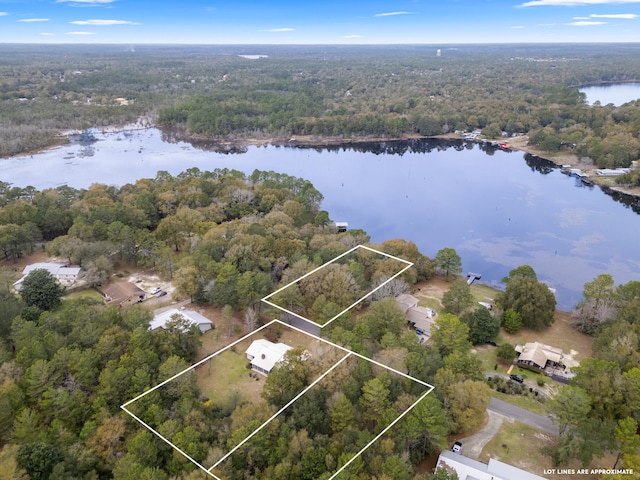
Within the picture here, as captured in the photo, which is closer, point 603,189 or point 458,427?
point 458,427

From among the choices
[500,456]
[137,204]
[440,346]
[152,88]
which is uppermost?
[152,88]

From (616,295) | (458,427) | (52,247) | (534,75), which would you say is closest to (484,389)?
(458,427)

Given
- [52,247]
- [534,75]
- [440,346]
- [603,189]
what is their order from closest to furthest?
1. [440,346]
2. [52,247]
3. [603,189]
4. [534,75]

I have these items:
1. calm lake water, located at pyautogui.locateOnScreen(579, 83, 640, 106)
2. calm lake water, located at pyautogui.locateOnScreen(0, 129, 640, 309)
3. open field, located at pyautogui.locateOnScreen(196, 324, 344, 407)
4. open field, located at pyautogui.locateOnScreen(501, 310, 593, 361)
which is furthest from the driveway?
calm lake water, located at pyautogui.locateOnScreen(579, 83, 640, 106)

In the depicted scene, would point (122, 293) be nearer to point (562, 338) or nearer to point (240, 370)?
point (240, 370)

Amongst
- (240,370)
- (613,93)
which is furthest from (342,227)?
(613,93)

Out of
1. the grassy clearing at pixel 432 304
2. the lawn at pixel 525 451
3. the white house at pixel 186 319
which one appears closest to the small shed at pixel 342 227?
the grassy clearing at pixel 432 304

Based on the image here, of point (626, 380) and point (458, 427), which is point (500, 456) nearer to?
point (458, 427)
